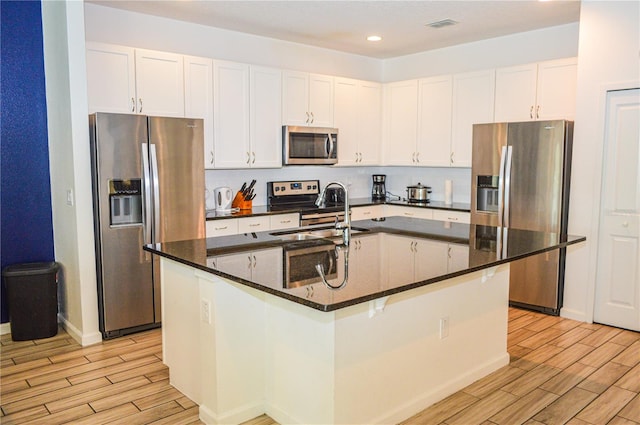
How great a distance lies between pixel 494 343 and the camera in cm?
338

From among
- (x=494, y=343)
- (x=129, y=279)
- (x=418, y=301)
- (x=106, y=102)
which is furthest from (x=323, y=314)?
(x=106, y=102)

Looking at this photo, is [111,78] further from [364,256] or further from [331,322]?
[331,322]

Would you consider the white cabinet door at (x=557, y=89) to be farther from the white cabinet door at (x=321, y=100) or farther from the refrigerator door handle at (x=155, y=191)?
the refrigerator door handle at (x=155, y=191)

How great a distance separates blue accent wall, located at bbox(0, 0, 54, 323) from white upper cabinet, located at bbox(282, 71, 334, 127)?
224 centimetres

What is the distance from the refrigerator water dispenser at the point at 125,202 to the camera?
12.9 ft

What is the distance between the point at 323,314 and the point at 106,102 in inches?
114

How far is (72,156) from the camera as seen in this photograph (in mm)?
3834

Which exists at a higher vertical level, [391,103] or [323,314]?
[391,103]

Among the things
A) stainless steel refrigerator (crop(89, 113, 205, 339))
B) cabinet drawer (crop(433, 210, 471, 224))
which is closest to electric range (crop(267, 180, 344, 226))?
cabinet drawer (crop(433, 210, 471, 224))

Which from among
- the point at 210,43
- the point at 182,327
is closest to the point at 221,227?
the point at 182,327

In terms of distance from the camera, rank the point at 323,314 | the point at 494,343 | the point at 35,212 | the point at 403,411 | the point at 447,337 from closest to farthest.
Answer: the point at 323,314, the point at 403,411, the point at 447,337, the point at 494,343, the point at 35,212

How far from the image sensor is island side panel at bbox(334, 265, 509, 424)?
2469mm

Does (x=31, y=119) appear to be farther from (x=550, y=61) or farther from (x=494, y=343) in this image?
(x=550, y=61)

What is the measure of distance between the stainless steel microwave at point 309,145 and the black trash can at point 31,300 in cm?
244
